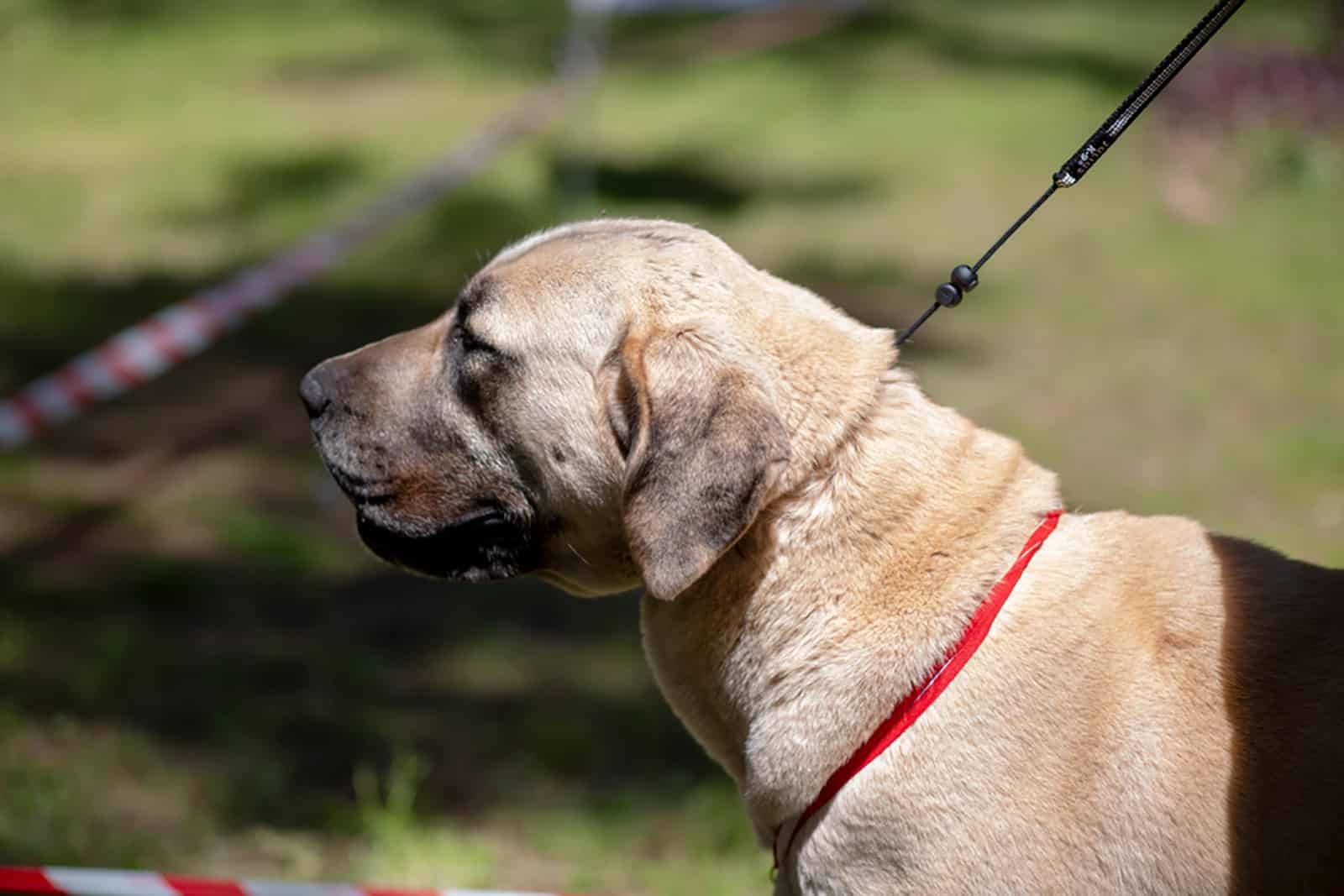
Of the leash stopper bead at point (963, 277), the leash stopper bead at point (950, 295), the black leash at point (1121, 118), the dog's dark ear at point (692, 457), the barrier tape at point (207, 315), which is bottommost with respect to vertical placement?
the barrier tape at point (207, 315)

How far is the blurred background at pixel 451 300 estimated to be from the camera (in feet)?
16.1

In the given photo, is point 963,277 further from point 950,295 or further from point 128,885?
point 128,885

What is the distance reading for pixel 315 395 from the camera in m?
3.39

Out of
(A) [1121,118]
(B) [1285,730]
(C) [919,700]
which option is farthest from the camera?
(A) [1121,118]

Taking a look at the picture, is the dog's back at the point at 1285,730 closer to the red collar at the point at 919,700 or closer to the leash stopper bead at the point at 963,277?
the red collar at the point at 919,700

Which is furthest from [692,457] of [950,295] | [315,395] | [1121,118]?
[1121,118]

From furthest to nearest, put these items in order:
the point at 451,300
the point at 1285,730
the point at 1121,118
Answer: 1. the point at 451,300
2. the point at 1121,118
3. the point at 1285,730

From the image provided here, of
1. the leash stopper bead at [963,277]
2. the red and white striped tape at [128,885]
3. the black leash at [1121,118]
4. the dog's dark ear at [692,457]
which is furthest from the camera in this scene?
the leash stopper bead at [963,277]

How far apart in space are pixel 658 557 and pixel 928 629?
1.86ft

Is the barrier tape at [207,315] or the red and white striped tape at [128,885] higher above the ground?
the red and white striped tape at [128,885]

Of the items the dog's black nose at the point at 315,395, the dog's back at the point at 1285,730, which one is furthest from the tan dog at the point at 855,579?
the dog's black nose at the point at 315,395

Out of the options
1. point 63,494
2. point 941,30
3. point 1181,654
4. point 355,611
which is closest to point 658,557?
point 1181,654

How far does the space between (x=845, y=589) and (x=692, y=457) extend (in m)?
0.43

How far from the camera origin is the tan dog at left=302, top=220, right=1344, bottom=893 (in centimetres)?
261
